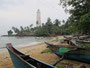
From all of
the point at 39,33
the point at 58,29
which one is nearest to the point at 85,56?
the point at 58,29

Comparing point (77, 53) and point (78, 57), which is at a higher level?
point (77, 53)

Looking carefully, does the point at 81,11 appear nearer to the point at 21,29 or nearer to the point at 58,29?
the point at 58,29

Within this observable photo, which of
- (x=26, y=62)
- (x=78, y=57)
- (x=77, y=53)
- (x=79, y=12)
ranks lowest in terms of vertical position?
(x=78, y=57)

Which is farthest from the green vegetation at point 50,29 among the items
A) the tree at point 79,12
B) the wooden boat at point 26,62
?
the wooden boat at point 26,62

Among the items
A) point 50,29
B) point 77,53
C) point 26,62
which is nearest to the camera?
point 26,62

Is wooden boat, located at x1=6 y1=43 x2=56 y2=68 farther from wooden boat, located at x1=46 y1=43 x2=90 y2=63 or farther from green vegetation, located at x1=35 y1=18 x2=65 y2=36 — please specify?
green vegetation, located at x1=35 y1=18 x2=65 y2=36

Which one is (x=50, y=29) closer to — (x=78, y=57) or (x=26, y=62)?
(x=78, y=57)

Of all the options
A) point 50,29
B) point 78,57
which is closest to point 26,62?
point 78,57

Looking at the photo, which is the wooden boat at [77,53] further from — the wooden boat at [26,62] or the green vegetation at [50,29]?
the green vegetation at [50,29]

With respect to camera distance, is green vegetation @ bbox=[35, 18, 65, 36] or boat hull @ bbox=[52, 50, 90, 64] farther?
green vegetation @ bbox=[35, 18, 65, 36]

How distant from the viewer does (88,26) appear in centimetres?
491

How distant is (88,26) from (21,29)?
67474 mm

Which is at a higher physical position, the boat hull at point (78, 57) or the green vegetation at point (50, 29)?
the green vegetation at point (50, 29)

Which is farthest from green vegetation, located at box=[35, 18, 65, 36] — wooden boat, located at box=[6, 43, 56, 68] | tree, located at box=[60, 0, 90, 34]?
wooden boat, located at box=[6, 43, 56, 68]
